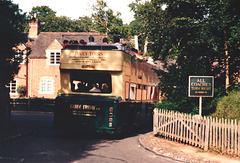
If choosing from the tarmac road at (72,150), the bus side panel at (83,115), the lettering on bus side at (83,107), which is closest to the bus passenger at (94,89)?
the bus side panel at (83,115)

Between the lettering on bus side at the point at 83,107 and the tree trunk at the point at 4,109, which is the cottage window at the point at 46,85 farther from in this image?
the lettering on bus side at the point at 83,107

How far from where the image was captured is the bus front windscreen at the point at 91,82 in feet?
40.0

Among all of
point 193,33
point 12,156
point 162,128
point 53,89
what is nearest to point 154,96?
point 193,33

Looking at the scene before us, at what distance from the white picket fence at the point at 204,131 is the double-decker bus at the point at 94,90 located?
1751 millimetres

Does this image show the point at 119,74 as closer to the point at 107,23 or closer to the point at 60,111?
the point at 60,111

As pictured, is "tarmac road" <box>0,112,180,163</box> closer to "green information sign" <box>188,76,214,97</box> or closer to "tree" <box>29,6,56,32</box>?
"green information sign" <box>188,76,214,97</box>

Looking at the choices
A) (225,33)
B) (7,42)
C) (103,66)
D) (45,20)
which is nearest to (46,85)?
(7,42)

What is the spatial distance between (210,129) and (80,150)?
4.70 m

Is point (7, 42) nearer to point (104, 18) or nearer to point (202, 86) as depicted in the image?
point (202, 86)

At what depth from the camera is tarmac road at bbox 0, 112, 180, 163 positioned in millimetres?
8375

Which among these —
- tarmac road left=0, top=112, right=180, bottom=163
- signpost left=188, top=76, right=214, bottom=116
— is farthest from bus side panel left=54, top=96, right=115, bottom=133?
signpost left=188, top=76, right=214, bottom=116

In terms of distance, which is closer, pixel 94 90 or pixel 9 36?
pixel 9 36

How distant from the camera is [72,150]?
9578mm

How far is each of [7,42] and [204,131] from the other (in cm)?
900
